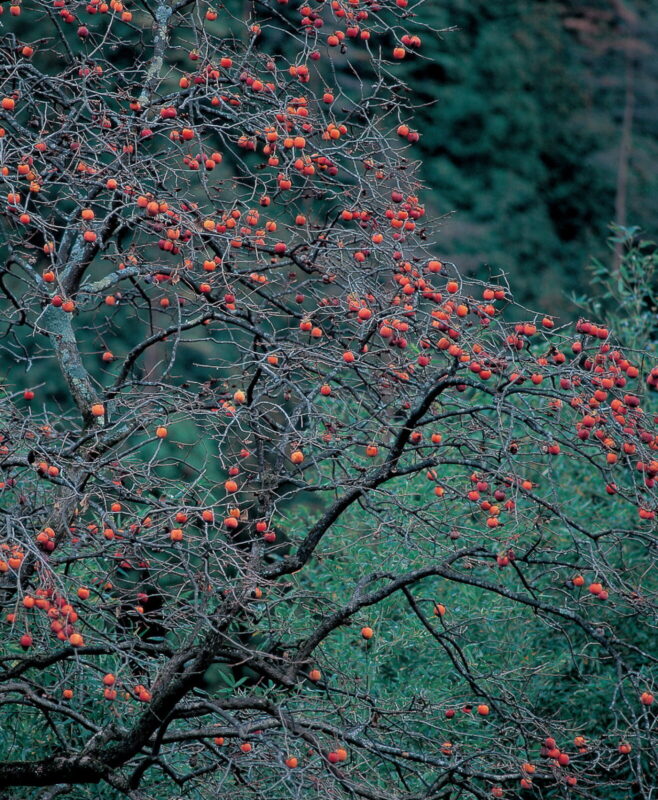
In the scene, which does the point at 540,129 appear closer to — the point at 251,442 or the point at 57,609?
the point at 251,442

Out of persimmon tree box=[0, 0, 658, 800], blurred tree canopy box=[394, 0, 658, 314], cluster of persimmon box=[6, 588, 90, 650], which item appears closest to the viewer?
cluster of persimmon box=[6, 588, 90, 650]

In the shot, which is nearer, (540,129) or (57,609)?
(57,609)

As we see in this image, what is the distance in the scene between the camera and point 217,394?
9.94ft

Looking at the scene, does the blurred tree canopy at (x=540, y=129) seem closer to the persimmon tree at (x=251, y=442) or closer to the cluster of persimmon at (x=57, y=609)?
the persimmon tree at (x=251, y=442)

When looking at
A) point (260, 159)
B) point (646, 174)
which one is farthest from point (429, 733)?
point (646, 174)

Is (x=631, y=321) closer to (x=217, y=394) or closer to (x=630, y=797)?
(x=630, y=797)

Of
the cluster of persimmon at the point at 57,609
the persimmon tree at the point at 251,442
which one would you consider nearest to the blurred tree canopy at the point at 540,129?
the persimmon tree at the point at 251,442

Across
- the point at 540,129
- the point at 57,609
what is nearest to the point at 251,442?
the point at 57,609

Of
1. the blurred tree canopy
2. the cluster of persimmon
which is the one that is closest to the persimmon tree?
the cluster of persimmon

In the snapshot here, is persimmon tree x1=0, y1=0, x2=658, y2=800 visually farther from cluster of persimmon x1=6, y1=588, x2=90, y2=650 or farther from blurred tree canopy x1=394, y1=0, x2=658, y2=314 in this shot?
blurred tree canopy x1=394, y1=0, x2=658, y2=314

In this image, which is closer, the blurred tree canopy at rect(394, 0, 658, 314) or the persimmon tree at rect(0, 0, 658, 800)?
the persimmon tree at rect(0, 0, 658, 800)

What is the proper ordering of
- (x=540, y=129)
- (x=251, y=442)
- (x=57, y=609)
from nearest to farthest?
(x=57, y=609) → (x=251, y=442) → (x=540, y=129)

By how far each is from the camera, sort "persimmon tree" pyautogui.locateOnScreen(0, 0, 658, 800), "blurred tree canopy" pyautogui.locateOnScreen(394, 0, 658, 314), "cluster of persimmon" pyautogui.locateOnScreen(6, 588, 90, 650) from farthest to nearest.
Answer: "blurred tree canopy" pyautogui.locateOnScreen(394, 0, 658, 314) → "persimmon tree" pyautogui.locateOnScreen(0, 0, 658, 800) → "cluster of persimmon" pyautogui.locateOnScreen(6, 588, 90, 650)

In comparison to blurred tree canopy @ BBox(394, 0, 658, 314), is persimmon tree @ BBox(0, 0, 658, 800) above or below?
above
